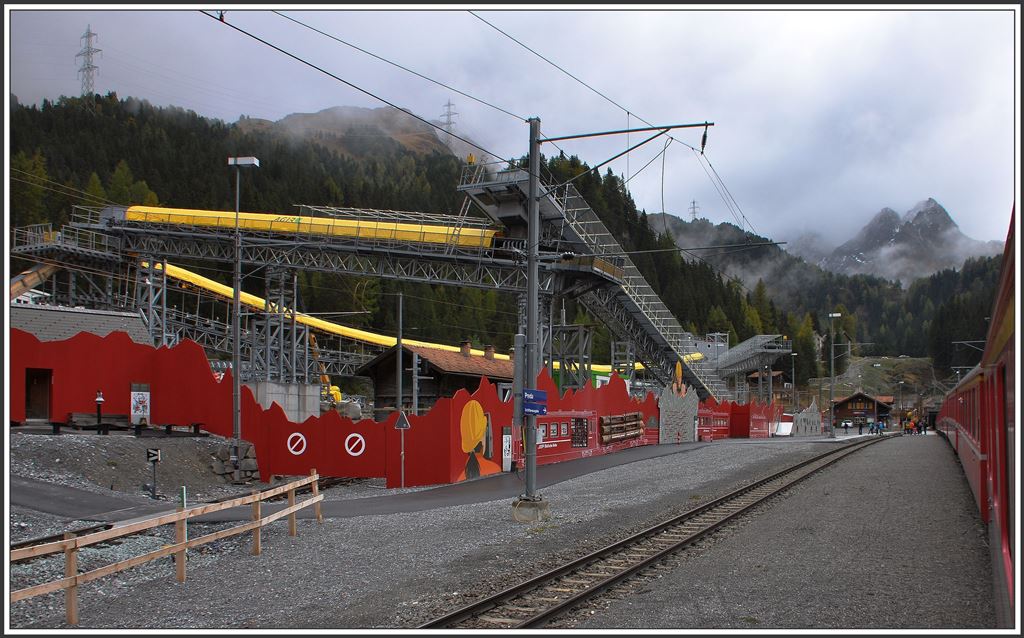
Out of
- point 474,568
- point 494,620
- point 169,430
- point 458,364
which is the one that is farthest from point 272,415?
point 494,620

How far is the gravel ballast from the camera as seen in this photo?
29.7 ft

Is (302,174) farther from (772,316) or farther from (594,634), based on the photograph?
(594,634)

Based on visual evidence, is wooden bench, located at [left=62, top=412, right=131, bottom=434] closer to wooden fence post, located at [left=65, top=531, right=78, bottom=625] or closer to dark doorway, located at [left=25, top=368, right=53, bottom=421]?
dark doorway, located at [left=25, top=368, right=53, bottom=421]

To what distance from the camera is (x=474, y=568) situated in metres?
11.7

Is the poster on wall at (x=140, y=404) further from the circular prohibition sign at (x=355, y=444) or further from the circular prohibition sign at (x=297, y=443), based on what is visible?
the circular prohibition sign at (x=355, y=444)

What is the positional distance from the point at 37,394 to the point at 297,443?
8.40m

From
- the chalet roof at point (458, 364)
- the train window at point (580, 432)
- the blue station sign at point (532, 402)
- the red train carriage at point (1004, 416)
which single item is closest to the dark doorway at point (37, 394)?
the chalet roof at point (458, 364)

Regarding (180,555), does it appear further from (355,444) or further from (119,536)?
(355,444)

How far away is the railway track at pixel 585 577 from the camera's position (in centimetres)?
873

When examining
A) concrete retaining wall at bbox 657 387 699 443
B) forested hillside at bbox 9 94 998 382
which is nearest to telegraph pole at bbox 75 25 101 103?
forested hillside at bbox 9 94 998 382

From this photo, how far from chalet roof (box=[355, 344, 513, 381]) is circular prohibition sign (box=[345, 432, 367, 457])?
1315 centimetres

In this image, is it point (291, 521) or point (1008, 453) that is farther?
point (291, 521)

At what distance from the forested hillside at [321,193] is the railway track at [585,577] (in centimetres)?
978

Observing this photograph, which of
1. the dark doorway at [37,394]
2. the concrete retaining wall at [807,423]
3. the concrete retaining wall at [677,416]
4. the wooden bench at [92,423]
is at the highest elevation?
the dark doorway at [37,394]
